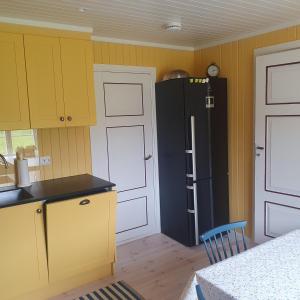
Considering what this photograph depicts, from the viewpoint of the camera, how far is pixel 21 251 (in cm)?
238

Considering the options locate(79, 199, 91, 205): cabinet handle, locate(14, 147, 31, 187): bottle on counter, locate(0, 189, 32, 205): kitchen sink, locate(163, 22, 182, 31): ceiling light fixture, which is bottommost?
locate(79, 199, 91, 205): cabinet handle

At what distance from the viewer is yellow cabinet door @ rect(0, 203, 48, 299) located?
2293mm

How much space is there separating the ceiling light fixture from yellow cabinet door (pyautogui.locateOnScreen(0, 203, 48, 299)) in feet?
6.26

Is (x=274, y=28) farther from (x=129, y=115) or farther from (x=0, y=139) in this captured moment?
(x=0, y=139)

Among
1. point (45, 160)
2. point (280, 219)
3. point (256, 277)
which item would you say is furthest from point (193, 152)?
point (256, 277)

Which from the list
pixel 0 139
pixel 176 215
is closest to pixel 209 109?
pixel 176 215

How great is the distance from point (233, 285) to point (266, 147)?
81.3 inches

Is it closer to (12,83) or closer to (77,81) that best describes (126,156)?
(77,81)

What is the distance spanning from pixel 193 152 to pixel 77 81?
1370 millimetres

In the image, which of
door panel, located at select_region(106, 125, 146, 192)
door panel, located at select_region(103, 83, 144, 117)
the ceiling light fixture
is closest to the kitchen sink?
door panel, located at select_region(106, 125, 146, 192)

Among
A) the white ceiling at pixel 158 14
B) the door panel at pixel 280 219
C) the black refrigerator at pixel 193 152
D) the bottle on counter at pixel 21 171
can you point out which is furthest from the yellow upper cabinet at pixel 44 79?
the door panel at pixel 280 219

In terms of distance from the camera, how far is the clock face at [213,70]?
11.7ft

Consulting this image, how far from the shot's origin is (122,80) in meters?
3.46

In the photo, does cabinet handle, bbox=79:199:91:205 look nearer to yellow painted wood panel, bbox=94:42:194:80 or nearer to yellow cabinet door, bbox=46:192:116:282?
yellow cabinet door, bbox=46:192:116:282
